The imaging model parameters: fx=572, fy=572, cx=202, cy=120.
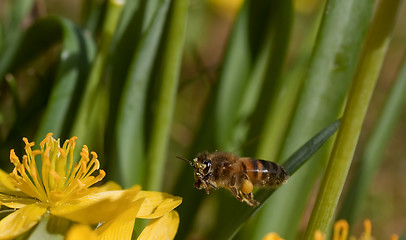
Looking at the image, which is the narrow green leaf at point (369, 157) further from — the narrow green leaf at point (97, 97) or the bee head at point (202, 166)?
the narrow green leaf at point (97, 97)

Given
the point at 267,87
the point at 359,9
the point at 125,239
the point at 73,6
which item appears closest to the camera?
the point at 125,239

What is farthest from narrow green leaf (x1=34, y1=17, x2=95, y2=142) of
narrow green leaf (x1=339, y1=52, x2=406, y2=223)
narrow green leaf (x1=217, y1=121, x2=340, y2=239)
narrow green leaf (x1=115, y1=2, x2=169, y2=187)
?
narrow green leaf (x1=339, y1=52, x2=406, y2=223)

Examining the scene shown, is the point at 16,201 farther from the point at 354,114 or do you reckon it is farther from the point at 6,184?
the point at 354,114

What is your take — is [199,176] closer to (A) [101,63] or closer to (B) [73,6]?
(A) [101,63]

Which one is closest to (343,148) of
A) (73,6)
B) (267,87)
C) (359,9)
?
(359,9)

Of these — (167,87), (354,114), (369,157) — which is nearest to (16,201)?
(167,87)

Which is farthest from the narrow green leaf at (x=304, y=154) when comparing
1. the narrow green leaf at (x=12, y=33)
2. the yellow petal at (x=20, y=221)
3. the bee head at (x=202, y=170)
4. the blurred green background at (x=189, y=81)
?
the narrow green leaf at (x=12, y=33)

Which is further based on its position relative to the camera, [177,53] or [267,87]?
[267,87]

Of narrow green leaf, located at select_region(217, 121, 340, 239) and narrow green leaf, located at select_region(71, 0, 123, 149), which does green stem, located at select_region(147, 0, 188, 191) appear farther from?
narrow green leaf, located at select_region(217, 121, 340, 239)
